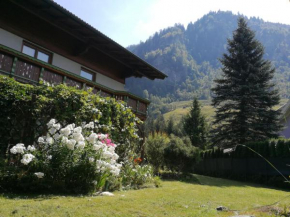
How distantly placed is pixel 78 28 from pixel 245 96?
1516 cm

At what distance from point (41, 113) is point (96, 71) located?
8.83m

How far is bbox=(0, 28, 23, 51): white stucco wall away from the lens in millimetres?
10141

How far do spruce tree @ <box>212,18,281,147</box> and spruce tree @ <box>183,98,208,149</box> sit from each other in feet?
34.1

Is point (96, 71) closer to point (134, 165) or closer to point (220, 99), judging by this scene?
point (134, 165)

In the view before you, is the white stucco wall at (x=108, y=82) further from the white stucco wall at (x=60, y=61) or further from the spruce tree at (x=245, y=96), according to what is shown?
the spruce tree at (x=245, y=96)

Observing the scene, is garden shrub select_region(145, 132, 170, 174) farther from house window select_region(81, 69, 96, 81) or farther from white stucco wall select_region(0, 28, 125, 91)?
house window select_region(81, 69, 96, 81)

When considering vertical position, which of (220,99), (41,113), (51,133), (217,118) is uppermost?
(220,99)

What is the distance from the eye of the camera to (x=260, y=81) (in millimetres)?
22344

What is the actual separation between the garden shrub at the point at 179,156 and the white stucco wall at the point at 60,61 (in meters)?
5.43

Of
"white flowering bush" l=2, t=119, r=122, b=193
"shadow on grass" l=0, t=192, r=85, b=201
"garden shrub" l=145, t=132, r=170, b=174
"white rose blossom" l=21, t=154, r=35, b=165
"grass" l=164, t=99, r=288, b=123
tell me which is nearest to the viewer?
"shadow on grass" l=0, t=192, r=85, b=201

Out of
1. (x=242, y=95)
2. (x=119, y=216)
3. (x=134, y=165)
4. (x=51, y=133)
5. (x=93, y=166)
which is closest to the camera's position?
(x=119, y=216)

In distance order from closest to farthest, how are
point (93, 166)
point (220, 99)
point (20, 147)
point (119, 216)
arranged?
point (119, 216) < point (20, 147) < point (93, 166) < point (220, 99)

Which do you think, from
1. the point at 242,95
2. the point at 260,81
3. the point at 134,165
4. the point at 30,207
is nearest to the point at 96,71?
the point at 134,165

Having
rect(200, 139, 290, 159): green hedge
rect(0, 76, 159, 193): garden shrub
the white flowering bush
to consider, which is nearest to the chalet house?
rect(0, 76, 159, 193): garden shrub
